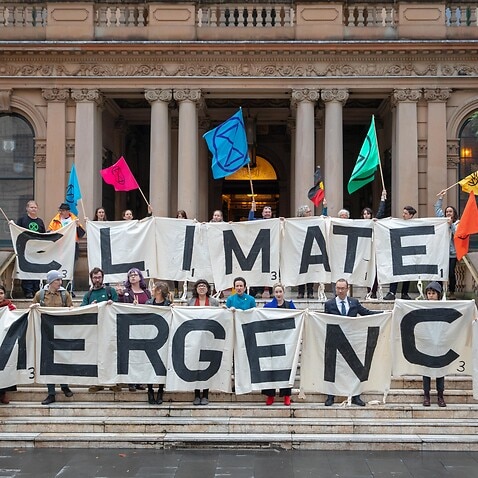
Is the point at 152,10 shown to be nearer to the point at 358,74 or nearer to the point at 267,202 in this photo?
the point at 358,74

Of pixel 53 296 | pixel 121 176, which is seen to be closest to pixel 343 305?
pixel 53 296

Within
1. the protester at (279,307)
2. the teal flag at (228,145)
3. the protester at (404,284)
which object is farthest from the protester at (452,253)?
the protester at (279,307)

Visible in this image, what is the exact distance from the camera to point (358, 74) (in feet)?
67.8

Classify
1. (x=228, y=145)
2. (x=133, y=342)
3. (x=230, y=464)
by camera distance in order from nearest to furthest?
1. (x=230, y=464)
2. (x=133, y=342)
3. (x=228, y=145)

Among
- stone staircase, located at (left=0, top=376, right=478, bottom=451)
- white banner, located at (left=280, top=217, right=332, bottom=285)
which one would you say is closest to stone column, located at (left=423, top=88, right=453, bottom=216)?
white banner, located at (left=280, top=217, right=332, bottom=285)

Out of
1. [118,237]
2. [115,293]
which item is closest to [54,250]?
[118,237]

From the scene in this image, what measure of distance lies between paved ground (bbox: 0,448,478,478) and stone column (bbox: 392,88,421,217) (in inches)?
468

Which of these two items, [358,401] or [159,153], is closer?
[358,401]

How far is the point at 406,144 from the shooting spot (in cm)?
2067

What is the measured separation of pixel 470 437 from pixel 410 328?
1.81 m

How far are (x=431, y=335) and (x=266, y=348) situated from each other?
8.13 feet

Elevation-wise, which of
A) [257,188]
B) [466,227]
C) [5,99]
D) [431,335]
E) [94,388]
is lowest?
[94,388]

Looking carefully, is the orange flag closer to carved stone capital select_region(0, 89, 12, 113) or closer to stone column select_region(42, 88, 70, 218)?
stone column select_region(42, 88, 70, 218)

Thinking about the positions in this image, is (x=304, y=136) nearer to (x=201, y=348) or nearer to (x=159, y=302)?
(x=159, y=302)
